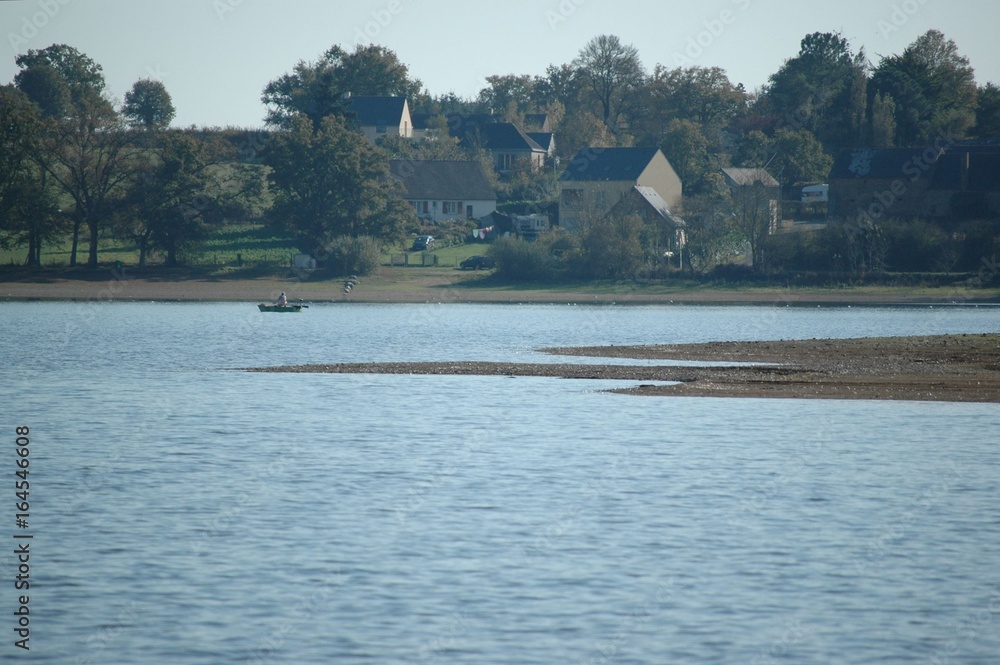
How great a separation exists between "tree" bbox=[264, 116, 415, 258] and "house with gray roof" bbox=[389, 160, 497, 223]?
29.6m

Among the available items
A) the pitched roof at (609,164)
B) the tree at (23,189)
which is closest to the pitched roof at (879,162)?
the pitched roof at (609,164)

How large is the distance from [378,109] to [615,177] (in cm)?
5131

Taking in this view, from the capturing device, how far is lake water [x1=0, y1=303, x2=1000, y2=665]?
50.2ft

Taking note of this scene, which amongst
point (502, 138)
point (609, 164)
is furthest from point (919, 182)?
point (502, 138)

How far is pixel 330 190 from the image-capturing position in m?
102

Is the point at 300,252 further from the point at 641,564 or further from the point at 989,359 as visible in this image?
the point at 641,564

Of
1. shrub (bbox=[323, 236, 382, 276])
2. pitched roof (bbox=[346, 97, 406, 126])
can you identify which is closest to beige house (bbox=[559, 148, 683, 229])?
shrub (bbox=[323, 236, 382, 276])

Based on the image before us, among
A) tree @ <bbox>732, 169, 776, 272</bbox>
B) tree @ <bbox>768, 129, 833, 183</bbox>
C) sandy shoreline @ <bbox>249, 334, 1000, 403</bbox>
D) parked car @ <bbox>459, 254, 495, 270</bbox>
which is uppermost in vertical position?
tree @ <bbox>768, 129, 833, 183</bbox>

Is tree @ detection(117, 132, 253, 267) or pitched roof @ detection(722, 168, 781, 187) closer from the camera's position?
tree @ detection(117, 132, 253, 267)

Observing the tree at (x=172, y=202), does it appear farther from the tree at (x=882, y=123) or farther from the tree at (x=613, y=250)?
the tree at (x=882, y=123)

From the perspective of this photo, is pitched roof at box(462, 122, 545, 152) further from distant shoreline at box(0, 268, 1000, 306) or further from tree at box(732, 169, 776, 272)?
distant shoreline at box(0, 268, 1000, 306)

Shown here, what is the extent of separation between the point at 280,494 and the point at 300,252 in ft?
273

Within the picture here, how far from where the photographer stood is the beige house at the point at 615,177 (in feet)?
402

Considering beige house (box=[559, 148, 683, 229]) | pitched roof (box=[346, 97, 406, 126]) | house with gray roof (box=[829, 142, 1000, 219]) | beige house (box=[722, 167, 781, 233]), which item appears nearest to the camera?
beige house (box=[722, 167, 781, 233])
